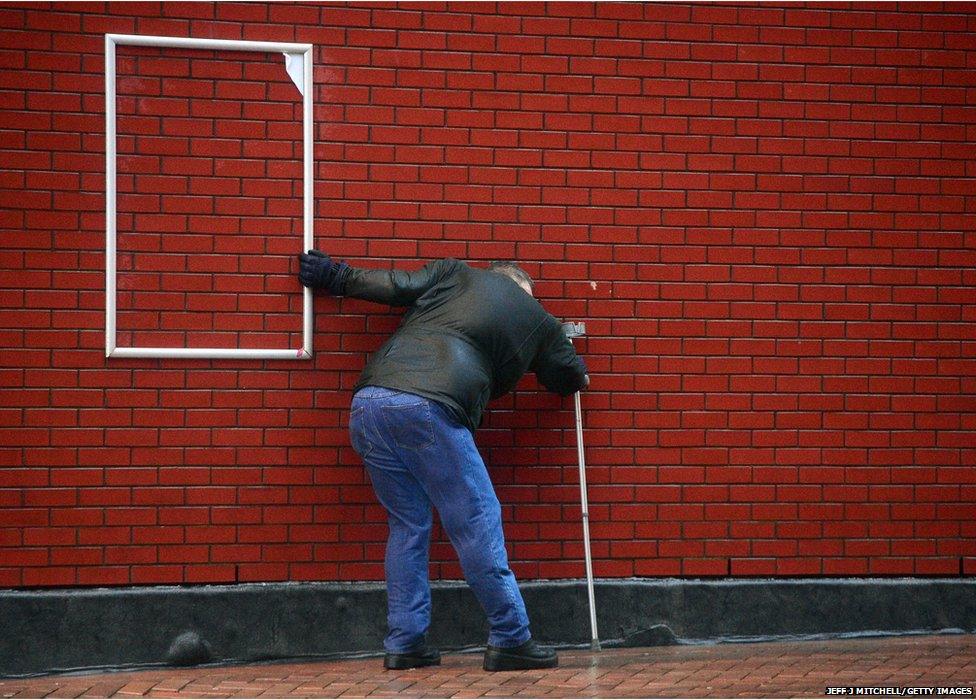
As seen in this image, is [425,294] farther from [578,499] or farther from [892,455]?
[892,455]

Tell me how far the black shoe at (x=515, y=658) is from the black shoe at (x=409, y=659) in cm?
27

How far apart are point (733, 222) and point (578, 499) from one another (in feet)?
5.22

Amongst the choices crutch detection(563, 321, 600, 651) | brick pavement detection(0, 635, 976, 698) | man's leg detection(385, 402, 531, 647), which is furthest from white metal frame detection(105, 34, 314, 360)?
brick pavement detection(0, 635, 976, 698)

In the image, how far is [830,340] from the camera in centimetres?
609

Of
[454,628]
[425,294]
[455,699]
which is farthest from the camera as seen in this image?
[454,628]

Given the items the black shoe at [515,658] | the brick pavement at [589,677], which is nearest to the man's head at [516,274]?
the black shoe at [515,658]

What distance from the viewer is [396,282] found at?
538 centimetres

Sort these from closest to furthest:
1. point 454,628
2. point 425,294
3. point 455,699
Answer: point 455,699 → point 425,294 → point 454,628

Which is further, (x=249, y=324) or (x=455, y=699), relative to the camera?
(x=249, y=324)

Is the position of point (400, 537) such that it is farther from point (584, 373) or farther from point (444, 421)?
point (584, 373)

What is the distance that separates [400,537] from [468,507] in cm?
36

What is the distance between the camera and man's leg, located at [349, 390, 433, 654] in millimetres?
5211

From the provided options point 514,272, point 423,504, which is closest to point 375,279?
point 514,272

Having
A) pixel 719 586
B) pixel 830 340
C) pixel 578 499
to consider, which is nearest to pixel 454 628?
pixel 578 499
